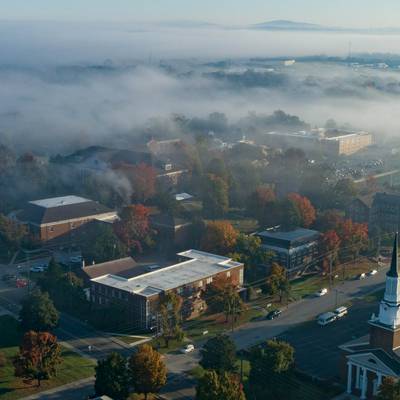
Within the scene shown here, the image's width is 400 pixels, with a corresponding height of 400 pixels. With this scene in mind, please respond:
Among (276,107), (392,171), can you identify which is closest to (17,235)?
(392,171)

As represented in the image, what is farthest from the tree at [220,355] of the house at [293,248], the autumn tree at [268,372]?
the house at [293,248]

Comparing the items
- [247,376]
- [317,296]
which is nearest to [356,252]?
[317,296]

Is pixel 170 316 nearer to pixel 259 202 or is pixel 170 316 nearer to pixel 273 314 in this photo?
pixel 273 314

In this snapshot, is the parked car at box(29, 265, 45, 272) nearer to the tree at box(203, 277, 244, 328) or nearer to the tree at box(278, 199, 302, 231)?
the tree at box(203, 277, 244, 328)

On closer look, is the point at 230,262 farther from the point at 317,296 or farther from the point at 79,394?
the point at 79,394

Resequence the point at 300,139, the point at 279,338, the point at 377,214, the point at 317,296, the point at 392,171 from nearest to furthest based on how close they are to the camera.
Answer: the point at 279,338, the point at 317,296, the point at 377,214, the point at 392,171, the point at 300,139

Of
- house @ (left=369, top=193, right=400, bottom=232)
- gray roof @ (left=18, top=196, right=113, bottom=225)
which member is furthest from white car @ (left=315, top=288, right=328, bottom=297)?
gray roof @ (left=18, top=196, right=113, bottom=225)

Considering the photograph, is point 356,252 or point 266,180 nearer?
point 356,252

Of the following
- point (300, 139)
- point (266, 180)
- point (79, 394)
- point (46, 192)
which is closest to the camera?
point (79, 394)
